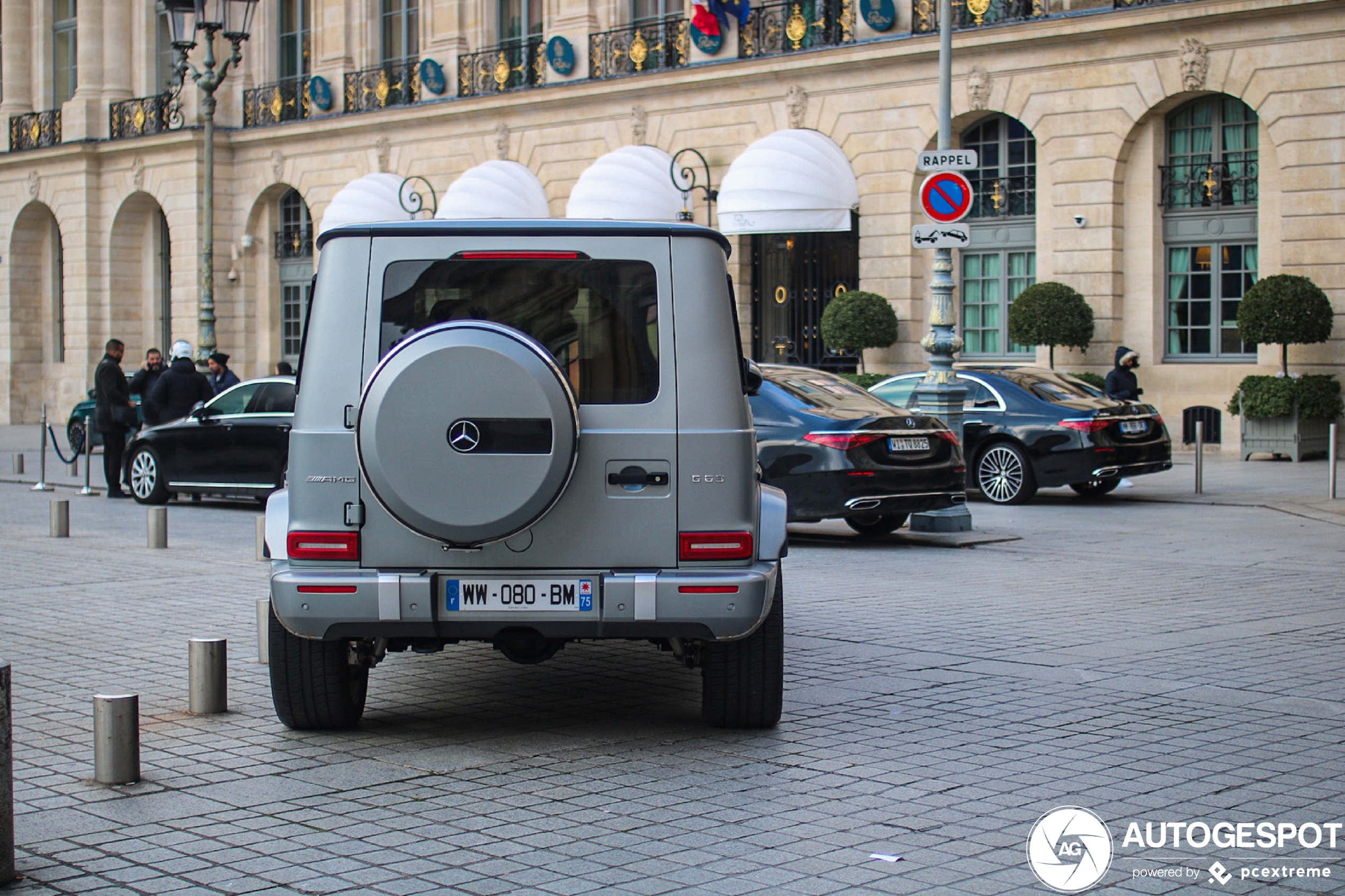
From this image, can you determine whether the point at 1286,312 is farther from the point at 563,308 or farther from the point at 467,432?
the point at 467,432

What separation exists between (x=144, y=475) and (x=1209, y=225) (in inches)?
640

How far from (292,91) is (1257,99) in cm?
2293

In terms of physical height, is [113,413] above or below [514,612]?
above

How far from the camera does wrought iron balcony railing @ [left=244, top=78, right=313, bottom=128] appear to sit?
125 feet

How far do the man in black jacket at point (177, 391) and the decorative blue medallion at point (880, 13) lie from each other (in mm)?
13327

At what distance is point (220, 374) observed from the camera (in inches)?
890

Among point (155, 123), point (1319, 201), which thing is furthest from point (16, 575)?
point (155, 123)

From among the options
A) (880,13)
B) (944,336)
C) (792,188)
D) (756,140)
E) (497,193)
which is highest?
(880,13)

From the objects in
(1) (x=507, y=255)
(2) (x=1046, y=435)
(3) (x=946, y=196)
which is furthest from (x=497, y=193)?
(1) (x=507, y=255)

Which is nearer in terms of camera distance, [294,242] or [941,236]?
[941,236]

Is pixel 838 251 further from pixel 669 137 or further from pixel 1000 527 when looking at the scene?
pixel 1000 527

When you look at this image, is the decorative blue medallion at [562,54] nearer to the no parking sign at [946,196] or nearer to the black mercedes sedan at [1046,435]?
the black mercedes sedan at [1046,435]

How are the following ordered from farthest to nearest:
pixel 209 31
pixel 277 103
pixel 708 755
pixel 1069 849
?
pixel 277 103
pixel 209 31
pixel 708 755
pixel 1069 849

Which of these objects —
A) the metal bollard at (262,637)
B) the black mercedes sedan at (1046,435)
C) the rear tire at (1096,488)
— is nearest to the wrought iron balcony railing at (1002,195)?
the rear tire at (1096,488)
